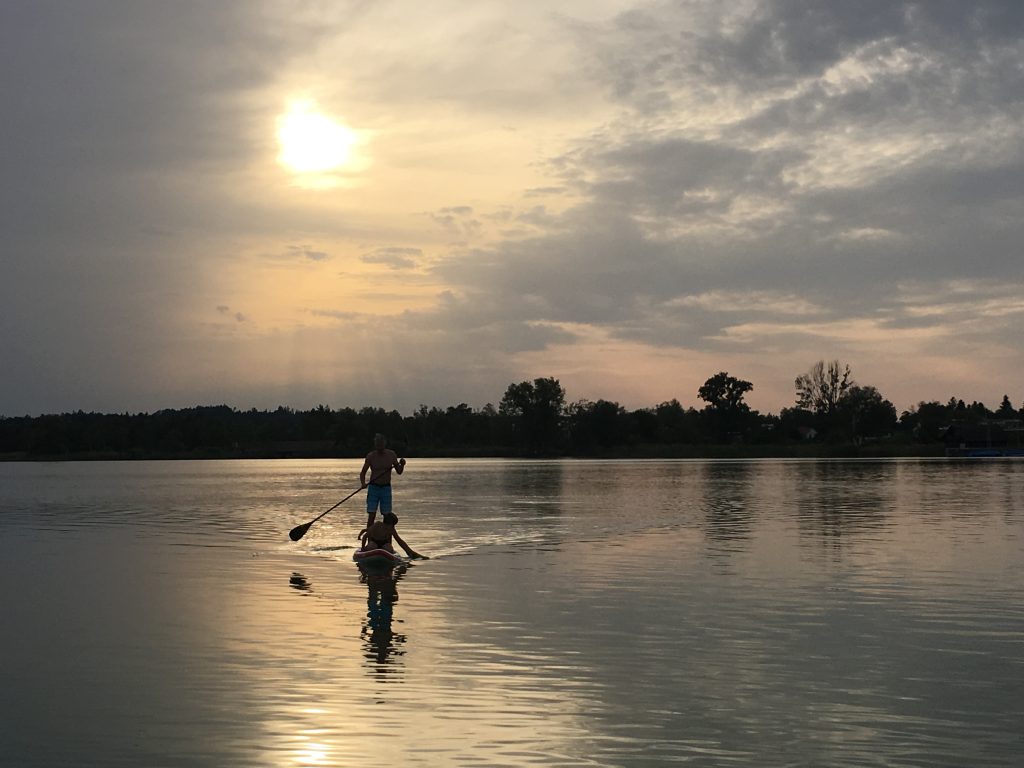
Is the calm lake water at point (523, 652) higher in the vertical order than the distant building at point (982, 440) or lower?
lower

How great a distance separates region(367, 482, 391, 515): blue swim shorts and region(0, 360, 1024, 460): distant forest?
11773cm

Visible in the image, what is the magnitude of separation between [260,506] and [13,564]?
19318mm

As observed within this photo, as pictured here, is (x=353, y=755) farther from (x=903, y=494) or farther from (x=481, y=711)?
(x=903, y=494)

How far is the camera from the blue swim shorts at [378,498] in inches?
813

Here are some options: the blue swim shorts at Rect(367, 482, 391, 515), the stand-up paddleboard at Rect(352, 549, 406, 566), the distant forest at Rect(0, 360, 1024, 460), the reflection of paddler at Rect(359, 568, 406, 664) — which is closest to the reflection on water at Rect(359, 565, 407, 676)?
the reflection of paddler at Rect(359, 568, 406, 664)

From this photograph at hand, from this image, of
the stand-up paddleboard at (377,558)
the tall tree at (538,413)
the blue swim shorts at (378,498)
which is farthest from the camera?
the tall tree at (538,413)

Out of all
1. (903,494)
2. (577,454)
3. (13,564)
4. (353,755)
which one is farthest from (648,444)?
(353,755)

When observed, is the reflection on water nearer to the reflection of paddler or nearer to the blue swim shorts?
the reflection of paddler

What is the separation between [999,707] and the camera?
8.45m

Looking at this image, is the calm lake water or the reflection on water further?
the reflection on water

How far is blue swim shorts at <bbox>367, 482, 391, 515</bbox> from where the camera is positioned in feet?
67.8

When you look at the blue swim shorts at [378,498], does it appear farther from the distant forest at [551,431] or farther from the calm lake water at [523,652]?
the distant forest at [551,431]

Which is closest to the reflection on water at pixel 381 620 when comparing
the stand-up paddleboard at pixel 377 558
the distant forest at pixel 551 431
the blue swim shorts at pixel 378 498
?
the stand-up paddleboard at pixel 377 558

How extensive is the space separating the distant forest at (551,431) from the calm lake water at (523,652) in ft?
389
